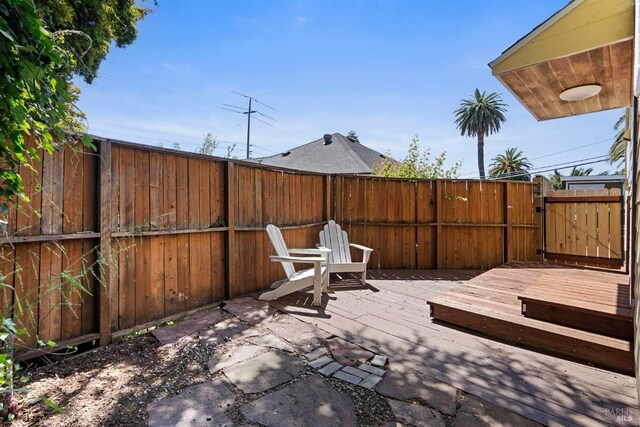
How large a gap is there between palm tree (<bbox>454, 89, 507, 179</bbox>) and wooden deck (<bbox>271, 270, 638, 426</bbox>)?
75.4ft

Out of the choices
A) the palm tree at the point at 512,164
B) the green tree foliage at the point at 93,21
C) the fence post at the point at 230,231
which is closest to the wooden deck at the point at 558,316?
the fence post at the point at 230,231

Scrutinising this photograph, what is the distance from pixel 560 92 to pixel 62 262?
14.9 ft

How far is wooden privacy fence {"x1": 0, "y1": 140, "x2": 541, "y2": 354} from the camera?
79.1 inches

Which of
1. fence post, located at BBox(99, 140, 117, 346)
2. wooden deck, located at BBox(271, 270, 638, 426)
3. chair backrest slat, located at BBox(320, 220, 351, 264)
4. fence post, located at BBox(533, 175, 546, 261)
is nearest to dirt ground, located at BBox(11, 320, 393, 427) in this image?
fence post, located at BBox(99, 140, 117, 346)

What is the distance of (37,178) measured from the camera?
1.94 meters

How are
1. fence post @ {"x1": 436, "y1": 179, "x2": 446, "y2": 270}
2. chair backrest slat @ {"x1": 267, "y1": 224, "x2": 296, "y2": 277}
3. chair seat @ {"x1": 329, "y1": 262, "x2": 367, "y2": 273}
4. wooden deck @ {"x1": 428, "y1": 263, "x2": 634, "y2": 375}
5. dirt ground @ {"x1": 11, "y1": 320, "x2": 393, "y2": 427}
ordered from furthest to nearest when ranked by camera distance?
fence post @ {"x1": 436, "y1": 179, "x2": 446, "y2": 270} → chair seat @ {"x1": 329, "y1": 262, "x2": 367, "y2": 273} → chair backrest slat @ {"x1": 267, "y1": 224, "x2": 296, "y2": 277} → wooden deck @ {"x1": 428, "y1": 263, "x2": 634, "y2": 375} → dirt ground @ {"x1": 11, "y1": 320, "x2": 393, "y2": 427}

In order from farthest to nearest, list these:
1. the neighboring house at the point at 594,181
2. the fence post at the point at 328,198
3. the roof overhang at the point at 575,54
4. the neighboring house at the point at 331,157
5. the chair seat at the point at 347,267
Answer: the neighboring house at the point at 594,181
the neighboring house at the point at 331,157
the fence post at the point at 328,198
the chair seat at the point at 347,267
the roof overhang at the point at 575,54

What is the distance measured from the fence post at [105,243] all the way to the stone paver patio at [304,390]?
381 millimetres

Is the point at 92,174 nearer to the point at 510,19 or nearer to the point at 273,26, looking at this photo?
the point at 273,26

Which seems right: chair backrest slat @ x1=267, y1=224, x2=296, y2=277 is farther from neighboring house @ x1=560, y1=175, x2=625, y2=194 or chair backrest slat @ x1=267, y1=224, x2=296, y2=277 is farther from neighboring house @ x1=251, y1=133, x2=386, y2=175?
neighboring house @ x1=560, y1=175, x2=625, y2=194

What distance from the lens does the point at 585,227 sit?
5012 mm

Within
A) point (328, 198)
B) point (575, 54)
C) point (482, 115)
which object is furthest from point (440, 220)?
point (482, 115)

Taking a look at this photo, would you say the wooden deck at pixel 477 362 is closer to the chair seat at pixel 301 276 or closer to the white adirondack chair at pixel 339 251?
the chair seat at pixel 301 276

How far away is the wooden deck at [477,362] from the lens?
165cm
